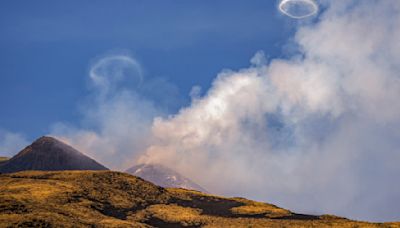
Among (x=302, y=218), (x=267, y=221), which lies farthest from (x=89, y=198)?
(x=302, y=218)

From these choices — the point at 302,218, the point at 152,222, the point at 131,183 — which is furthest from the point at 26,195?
the point at 302,218

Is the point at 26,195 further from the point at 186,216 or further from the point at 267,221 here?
the point at 267,221

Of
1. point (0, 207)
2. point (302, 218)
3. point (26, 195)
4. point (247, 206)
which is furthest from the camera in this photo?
point (247, 206)

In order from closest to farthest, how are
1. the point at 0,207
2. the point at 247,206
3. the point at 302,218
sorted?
the point at 0,207 → the point at 302,218 → the point at 247,206

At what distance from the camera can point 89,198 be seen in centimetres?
11081

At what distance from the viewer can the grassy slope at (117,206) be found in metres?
89.9

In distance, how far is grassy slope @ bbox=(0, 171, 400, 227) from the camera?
3538 inches

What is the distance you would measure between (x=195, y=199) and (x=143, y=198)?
1711 centimetres

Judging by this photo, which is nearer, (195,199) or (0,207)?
(0,207)

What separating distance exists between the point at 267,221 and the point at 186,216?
63.4 ft

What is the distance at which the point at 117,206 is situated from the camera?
11062cm

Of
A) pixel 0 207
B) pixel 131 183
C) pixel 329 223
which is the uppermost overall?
pixel 131 183

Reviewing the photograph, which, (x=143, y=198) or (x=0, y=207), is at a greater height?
(x=143, y=198)

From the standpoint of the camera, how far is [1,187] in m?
107
